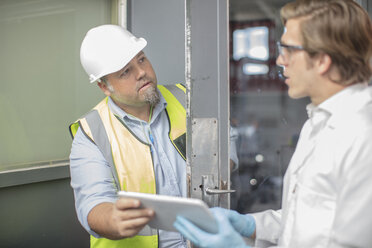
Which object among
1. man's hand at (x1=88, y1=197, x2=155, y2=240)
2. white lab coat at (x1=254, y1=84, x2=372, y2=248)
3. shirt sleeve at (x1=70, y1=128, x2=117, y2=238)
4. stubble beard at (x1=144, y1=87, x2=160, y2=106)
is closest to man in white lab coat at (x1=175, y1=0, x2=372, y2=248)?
white lab coat at (x1=254, y1=84, x2=372, y2=248)

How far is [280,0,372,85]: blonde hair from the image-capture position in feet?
3.33

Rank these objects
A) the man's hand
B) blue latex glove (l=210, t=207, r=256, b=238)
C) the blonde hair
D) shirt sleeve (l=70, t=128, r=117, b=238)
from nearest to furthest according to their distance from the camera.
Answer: the blonde hair, the man's hand, blue latex glove (l=210, t=207, r=256, b=238), shirt sleeve (l=70, t=128, r=117, b=238)

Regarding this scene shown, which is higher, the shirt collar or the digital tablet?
the shirt collar

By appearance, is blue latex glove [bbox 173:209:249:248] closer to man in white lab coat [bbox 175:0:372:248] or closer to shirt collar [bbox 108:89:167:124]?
man in white lab coat [bbox 175:0:372:248]

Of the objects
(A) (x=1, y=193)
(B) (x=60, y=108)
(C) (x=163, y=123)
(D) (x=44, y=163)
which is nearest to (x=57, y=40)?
(B) (x=60, y=108)

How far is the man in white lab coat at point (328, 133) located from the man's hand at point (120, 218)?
5.7 inches

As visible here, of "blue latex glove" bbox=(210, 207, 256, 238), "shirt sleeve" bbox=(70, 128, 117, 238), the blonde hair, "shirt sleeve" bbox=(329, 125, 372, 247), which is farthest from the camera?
"shirt sleeve" bbox=(70, 128, 117, 238)

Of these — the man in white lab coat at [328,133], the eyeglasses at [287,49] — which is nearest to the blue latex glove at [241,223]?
the man in white lab coat at [328,133]

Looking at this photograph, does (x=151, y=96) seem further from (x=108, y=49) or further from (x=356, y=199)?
(x=356, y=199)

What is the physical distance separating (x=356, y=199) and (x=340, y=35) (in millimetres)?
421

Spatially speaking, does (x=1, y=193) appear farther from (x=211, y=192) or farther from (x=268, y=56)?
(x=268, y=56)

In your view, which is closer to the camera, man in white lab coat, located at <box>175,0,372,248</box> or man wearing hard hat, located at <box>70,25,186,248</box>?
man in white lab coat, located at <box>175,0,372,248</box>

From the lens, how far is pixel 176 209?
3.41ft

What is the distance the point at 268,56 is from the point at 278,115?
0.25 m
